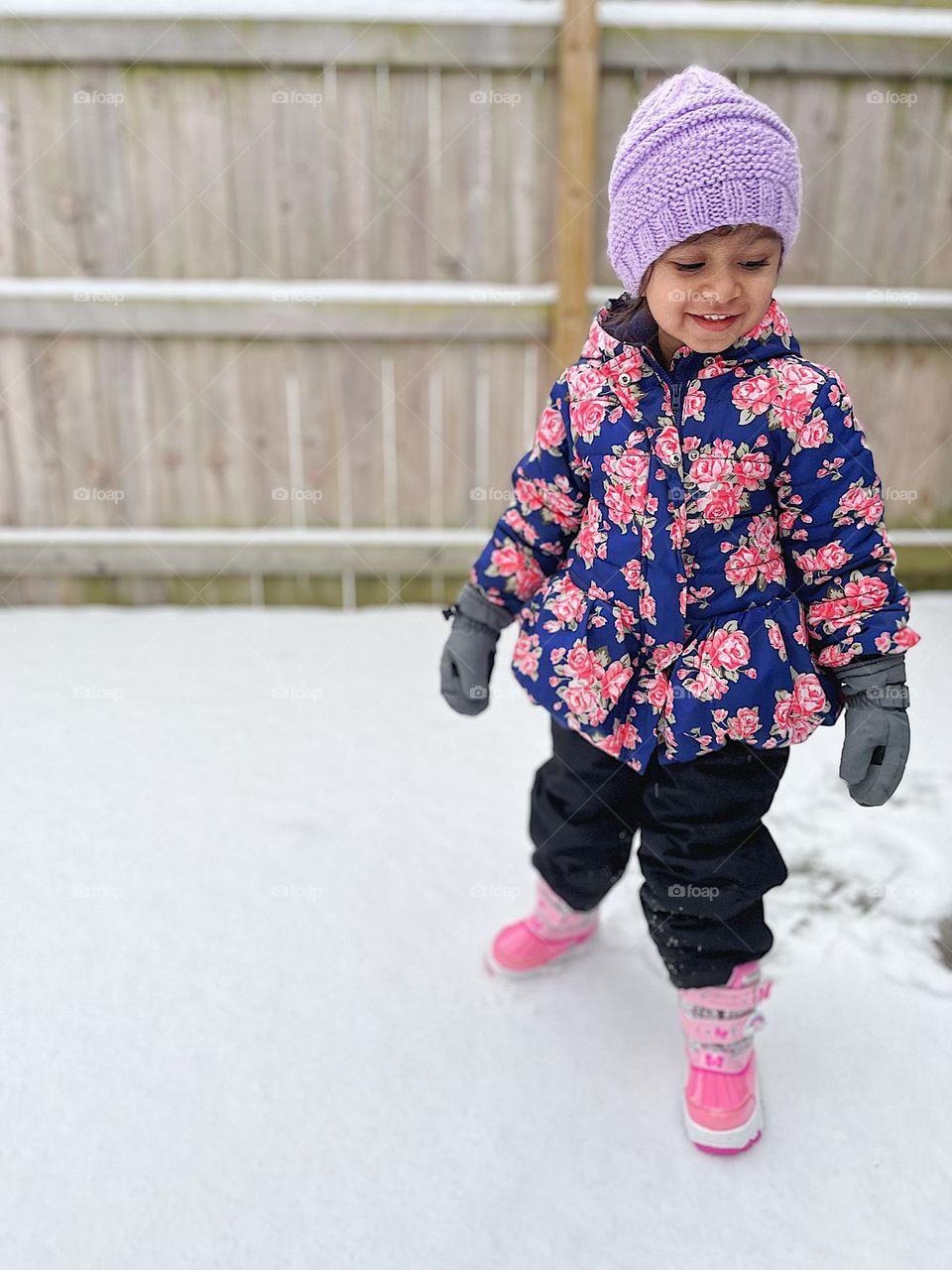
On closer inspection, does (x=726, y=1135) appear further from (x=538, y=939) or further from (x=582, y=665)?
(x=582, y=665)

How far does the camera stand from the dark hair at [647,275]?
1104mm

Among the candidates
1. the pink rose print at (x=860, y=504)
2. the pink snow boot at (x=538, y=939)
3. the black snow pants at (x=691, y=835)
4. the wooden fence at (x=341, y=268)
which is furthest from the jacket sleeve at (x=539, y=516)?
the wooden fence at (x=341, y=268)

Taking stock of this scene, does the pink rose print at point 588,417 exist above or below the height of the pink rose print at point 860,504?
above

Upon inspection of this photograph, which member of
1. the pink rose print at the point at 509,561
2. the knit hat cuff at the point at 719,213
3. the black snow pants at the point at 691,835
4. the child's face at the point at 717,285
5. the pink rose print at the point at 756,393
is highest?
the knit hat cuff at the point at 719,213

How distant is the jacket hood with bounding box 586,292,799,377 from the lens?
1.19 m

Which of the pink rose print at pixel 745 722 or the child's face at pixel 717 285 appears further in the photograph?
the pink rose print at pixel 745 722

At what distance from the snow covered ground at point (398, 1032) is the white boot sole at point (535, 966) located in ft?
0.05

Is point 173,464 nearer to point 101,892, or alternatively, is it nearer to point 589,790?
point 101,892

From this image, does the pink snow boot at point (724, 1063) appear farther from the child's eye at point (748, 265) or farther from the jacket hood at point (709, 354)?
the child's eye at point (748, 265)

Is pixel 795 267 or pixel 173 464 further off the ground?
pixel 795 267

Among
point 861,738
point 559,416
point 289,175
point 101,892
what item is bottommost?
point 101,892

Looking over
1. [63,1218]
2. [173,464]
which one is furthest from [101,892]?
[173,464]

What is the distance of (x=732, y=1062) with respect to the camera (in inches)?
55.3

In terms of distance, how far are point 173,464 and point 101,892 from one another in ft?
6.20
